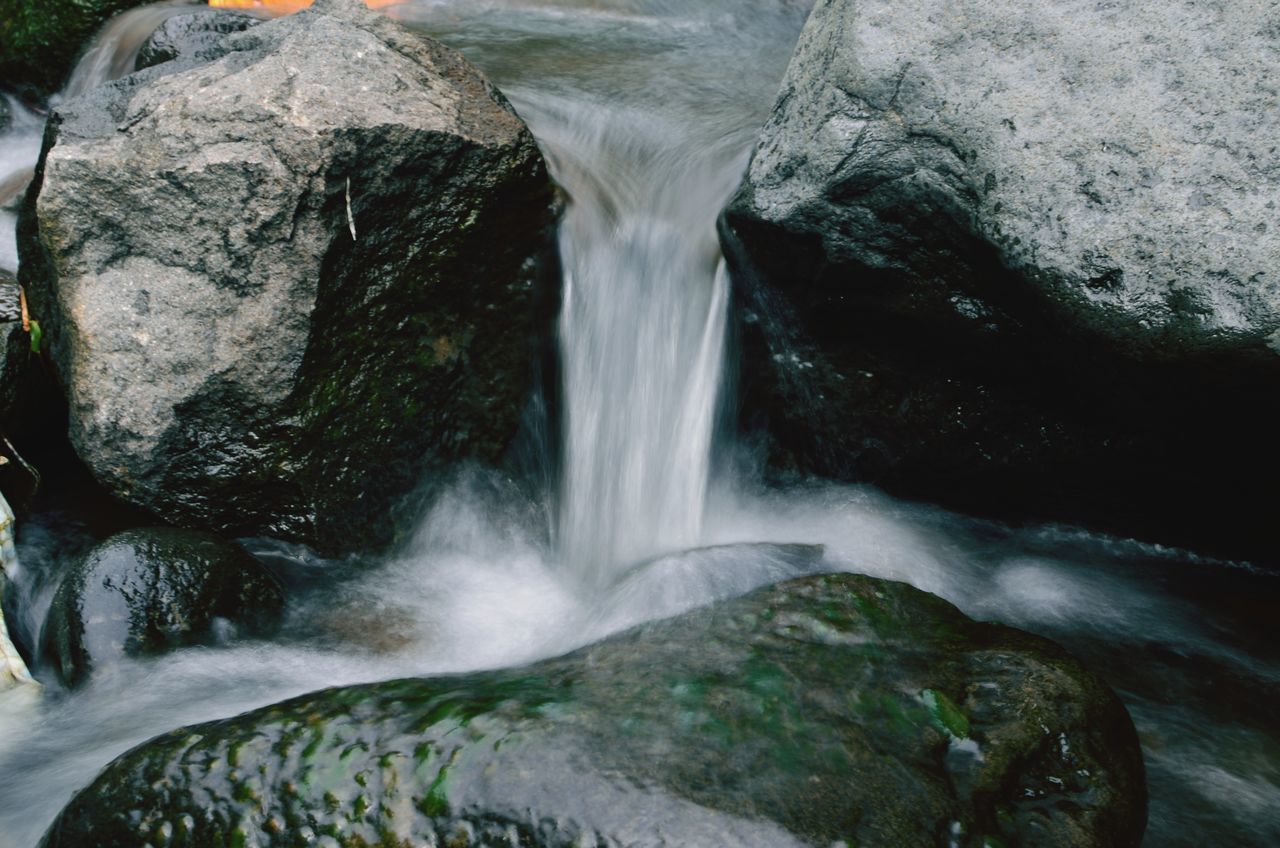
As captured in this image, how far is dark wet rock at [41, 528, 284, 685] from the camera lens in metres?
3.07

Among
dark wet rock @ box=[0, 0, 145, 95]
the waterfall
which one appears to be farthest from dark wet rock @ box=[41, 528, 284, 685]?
dark wet rock @ box=[0, 0, 145, 95]

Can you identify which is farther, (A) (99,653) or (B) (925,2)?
(B) (925,2)

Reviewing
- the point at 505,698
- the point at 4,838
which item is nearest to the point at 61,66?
the point at 4,838

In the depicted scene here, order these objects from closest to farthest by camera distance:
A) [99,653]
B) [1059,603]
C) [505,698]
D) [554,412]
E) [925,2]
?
[505,698]
[99,653]
[925,2]
[1059,603]
[554,412]

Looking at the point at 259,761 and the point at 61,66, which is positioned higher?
the point at 61,66

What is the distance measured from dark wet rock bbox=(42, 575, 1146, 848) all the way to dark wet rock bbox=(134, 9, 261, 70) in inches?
Answer: 160

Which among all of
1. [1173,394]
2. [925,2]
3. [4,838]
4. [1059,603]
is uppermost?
[925,2]

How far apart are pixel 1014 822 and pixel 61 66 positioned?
730 centimetres

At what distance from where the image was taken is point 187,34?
522 cm

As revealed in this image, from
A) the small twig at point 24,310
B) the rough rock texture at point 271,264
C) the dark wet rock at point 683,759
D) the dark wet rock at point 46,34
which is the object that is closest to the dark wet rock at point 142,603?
the rough rock texture at point 271,264

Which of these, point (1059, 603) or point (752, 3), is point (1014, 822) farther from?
point (752, 3)

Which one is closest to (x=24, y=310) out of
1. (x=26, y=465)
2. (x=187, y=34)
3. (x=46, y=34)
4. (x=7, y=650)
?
(x=26, y=465)

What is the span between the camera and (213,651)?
318 cm

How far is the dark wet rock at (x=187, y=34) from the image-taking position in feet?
17.0
